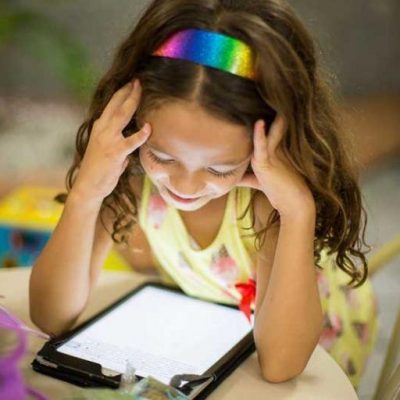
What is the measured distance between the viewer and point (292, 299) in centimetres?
97

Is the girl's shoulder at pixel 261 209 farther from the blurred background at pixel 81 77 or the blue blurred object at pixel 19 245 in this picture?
the blurred background at pixel 81 77

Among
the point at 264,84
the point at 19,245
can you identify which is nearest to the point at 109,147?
the point at 264,84

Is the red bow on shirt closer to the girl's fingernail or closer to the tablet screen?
the tablet screen

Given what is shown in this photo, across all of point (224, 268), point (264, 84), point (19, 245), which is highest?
point (264, 84)

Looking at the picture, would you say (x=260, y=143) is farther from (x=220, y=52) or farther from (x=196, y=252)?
(x=196, y=252)

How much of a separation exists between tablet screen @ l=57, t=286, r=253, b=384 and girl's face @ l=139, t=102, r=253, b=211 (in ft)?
0.58

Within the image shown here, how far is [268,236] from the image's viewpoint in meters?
1.06

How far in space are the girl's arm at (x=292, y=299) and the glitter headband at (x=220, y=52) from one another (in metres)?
A: 0.22

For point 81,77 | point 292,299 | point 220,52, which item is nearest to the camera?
point 220,52

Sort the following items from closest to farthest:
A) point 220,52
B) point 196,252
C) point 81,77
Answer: point 220,52 < point 196,252 < point 81,77

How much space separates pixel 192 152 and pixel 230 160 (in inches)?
2.2

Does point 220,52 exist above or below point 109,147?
above

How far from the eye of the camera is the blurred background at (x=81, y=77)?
9.89 ft

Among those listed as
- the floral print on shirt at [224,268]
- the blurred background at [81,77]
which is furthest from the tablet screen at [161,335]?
the blurred background at [81,77]
